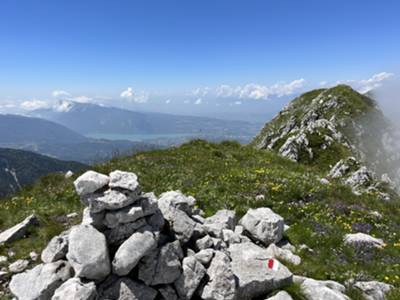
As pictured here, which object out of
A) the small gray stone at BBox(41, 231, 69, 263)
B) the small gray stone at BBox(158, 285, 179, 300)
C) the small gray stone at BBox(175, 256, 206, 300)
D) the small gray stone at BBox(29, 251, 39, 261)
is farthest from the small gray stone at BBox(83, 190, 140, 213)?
the small gray stone at BBox(29, 251, 39, 261)

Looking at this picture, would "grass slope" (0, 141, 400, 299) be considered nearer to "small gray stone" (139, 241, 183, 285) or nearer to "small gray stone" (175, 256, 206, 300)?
"small gray stone" (175, 256, 206, 300)

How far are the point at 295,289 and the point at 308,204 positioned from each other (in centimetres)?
906

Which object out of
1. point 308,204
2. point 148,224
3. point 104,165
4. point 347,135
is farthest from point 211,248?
point 347,135

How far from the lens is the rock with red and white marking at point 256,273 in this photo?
9.18 m

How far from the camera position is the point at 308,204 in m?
18.0

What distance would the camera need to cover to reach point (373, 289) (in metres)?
10.5

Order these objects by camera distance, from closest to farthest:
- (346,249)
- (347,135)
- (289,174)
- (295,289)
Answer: (295,289)
(346,249)
(289,174)
(347,135)

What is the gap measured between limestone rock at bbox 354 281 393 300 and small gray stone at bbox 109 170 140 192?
7410 mm

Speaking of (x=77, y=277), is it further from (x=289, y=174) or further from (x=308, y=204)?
(x=289, y=174)

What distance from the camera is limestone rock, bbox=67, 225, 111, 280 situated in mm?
8125

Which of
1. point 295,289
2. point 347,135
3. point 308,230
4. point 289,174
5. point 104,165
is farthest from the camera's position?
point 347,135

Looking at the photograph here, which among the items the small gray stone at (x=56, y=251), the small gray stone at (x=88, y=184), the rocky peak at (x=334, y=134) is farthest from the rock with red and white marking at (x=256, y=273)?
the rocky peak at (x=334, y=134)

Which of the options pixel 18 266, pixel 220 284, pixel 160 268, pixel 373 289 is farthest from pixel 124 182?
pixel 373 289

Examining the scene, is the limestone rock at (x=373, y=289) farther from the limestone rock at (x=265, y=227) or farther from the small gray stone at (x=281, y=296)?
the limestone rock at (x=265, y=227)
